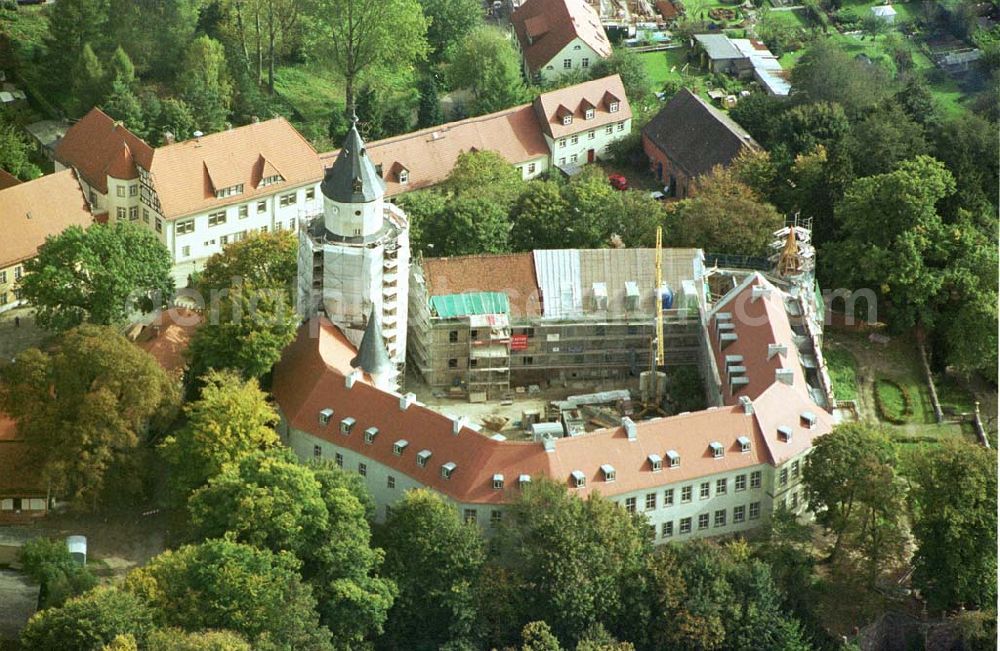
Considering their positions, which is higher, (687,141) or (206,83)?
(206,83)

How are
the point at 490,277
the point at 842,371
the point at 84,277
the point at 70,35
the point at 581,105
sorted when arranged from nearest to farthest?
the point at 84,277
the point at 490,277
the point at 842,371
the point at 581,105
the point at 70,35

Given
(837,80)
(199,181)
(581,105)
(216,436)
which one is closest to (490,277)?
(199,181)

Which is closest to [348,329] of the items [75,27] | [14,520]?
[14,520]

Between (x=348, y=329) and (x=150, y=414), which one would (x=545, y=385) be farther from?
(x=150, y=414)

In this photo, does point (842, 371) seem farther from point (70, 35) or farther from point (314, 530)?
point (70, 35)

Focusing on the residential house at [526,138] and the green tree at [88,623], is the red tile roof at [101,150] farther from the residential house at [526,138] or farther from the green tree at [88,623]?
the green tree at [88,623]

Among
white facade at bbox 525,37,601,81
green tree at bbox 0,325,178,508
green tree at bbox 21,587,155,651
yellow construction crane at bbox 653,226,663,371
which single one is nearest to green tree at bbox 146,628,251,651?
green tree at bbox 21,587,155,651
